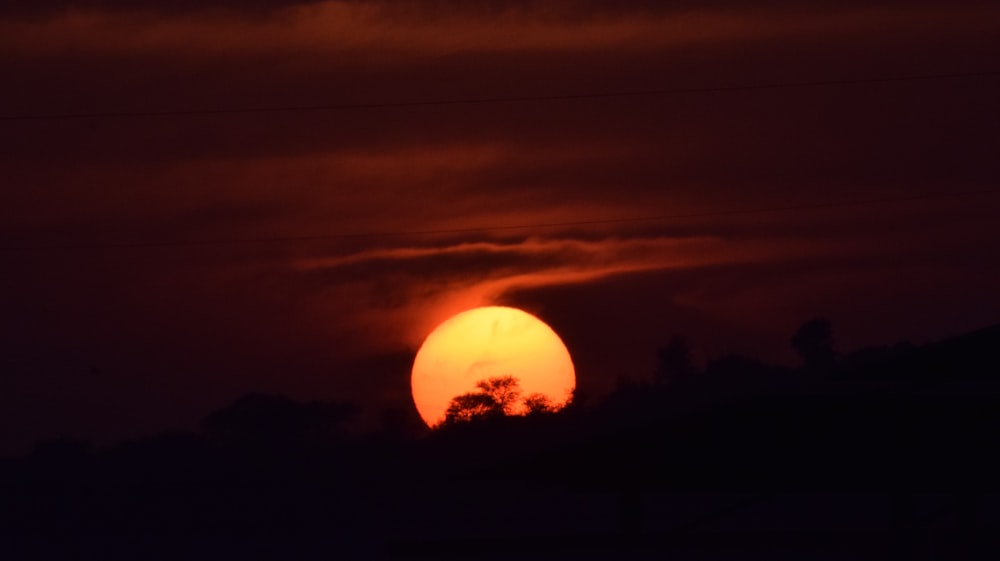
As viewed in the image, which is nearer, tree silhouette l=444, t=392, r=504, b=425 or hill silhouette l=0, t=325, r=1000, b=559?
hill silhouette l=0, t=325, r=1000, b=559

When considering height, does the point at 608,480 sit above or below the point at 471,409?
below

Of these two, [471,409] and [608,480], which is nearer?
[608,480]

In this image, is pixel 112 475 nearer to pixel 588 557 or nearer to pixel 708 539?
pixel 588 557

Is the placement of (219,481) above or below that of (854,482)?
above

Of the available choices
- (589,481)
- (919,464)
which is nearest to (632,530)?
(589,481)

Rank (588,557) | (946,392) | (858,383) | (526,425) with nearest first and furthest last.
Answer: (946,392), (858,383), (588,557), (526,425)

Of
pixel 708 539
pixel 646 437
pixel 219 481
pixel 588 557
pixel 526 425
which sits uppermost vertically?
pixel 526 425

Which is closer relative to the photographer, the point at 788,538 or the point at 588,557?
the point at 788,538

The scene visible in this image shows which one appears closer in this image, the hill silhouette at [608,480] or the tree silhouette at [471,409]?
the hill silhouette at [608,480]

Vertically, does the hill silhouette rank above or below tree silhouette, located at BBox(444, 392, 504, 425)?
below

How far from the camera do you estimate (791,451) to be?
13773 millimetres

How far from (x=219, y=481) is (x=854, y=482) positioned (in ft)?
209

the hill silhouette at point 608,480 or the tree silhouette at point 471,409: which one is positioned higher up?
the tree silhouette at point 471,409

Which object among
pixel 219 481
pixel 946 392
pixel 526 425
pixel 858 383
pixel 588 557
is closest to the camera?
pixel 946 392
